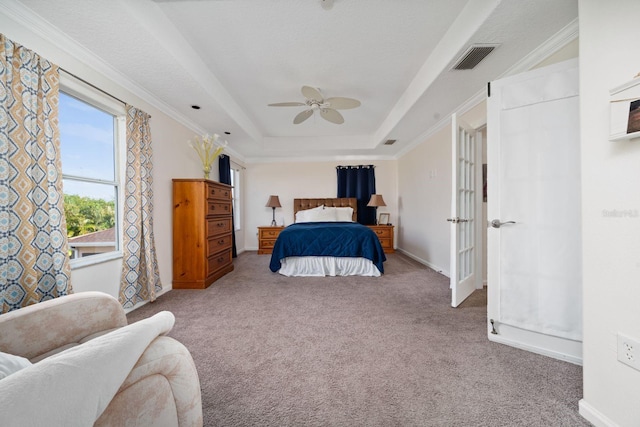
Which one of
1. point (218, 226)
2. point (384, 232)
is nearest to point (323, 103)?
point (218, 226)

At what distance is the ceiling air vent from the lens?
200 centimetres

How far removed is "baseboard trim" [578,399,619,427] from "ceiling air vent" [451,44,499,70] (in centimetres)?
236

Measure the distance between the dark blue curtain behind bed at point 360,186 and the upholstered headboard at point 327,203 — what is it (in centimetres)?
10

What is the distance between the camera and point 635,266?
1048 millimetres

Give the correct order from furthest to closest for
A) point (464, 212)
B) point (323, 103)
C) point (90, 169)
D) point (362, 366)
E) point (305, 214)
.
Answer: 1. point (305, 214)
2. point (323, 103)
3. point (464, 212)
4. point (90, 169)
5. point (362, 366)

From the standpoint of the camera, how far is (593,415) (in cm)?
116

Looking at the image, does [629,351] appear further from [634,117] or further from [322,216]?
[322,216]

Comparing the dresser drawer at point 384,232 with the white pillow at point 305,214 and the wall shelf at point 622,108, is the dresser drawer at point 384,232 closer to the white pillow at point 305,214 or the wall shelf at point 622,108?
the white pillow at point 305,214

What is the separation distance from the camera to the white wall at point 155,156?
1.79 m

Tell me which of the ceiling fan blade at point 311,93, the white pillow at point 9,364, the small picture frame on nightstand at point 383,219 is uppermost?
the ceiling fan blade at point 311,93

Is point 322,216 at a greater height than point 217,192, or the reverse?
point 217,192

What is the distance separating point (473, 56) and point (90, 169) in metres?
3.47

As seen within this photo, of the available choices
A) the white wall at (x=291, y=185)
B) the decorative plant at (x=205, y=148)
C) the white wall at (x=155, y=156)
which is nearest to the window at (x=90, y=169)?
the white wall at (x=155, y=156)

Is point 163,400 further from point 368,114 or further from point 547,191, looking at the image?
point 368,114
